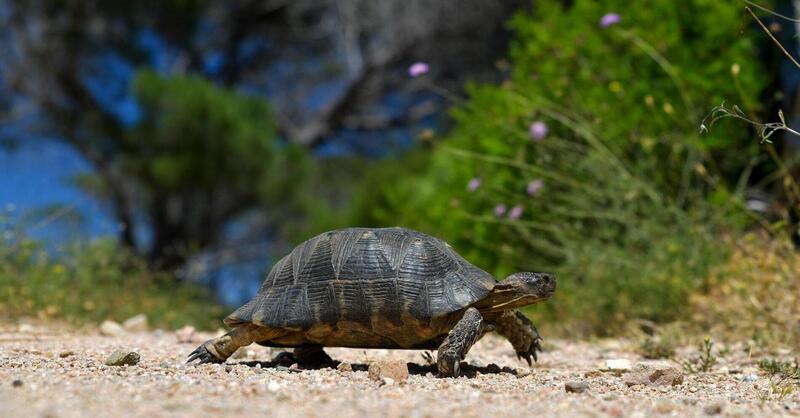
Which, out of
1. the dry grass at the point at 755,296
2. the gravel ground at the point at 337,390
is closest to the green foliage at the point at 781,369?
the gravel ground at the point at 337,390

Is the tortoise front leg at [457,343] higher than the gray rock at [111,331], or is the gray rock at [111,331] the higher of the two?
the gray rock at [111,331]

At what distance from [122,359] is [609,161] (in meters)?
3.51

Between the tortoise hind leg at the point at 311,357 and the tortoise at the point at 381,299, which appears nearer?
the tortoise at the point at 381,299

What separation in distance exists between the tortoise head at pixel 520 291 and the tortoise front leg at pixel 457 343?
0.56ft

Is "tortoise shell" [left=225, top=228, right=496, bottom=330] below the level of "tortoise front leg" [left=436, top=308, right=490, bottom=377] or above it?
above

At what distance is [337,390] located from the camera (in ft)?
7.70

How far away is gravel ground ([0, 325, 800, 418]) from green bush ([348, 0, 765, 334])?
1.36 m

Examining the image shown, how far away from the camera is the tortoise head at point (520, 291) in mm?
2998

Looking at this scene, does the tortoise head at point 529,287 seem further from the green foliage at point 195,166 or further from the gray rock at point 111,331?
the green foliage at point 195,166

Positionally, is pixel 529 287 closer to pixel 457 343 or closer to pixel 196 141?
pixel 457 343

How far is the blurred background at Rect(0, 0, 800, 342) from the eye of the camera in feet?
16.5

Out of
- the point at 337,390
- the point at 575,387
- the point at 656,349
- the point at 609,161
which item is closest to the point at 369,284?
the point at 337,390

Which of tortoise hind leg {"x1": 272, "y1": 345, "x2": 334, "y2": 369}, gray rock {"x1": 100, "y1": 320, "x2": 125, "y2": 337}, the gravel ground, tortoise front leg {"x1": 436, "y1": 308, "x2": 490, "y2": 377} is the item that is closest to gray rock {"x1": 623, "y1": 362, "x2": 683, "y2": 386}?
the gravel ground

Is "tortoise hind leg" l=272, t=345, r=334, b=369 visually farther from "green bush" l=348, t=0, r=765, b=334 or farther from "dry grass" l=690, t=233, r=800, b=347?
"dry grass" l=690, t=233, r=800, b=347
